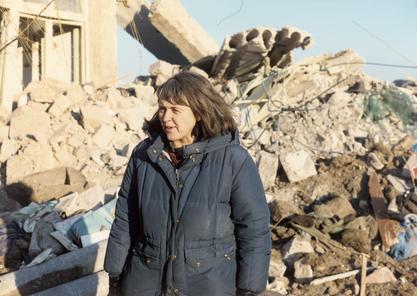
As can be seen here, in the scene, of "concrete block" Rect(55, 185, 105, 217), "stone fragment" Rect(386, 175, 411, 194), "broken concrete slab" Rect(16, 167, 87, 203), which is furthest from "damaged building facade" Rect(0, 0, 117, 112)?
"stone fragment" Rect(386, 175, 411, 194)

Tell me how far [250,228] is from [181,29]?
9584 mm

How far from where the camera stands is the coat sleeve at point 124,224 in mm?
2488

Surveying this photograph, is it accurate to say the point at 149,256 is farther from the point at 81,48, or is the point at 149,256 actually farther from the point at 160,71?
the point at 81,48

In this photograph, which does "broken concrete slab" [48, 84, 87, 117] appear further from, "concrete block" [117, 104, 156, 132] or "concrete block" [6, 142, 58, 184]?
"concrete block" [6, 142, 58, 184]

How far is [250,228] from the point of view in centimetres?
231

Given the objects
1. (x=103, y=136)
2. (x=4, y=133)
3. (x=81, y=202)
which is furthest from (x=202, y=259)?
(x=4, y=133)

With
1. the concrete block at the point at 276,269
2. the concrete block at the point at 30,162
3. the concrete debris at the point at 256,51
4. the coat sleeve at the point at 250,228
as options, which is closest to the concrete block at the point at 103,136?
the concrete block at the point at 30,162

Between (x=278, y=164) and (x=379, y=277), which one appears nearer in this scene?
(x=379, y=277)

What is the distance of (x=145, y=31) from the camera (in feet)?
40.5

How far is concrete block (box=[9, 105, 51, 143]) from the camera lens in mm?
8797

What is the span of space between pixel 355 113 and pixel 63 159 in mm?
4884

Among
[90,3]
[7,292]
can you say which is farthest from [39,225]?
[90,3]

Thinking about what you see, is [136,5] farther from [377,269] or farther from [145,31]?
[377,269]

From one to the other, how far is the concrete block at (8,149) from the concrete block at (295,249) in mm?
4566
